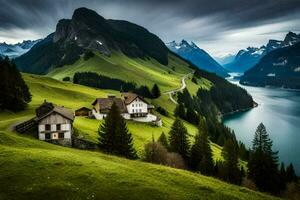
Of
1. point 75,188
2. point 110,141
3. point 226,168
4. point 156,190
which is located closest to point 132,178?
point 156,190

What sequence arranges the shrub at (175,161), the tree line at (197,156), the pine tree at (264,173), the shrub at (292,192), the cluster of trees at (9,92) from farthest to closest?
the cluster of trees at (9,92) → the pine tree at (264,173) → the shrub at (175,161) → the shrub at (292,192) → the tree line at (197,156)

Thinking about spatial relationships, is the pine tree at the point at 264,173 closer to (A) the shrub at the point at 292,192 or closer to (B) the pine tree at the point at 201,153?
(A) the shrub at the point at 292,192

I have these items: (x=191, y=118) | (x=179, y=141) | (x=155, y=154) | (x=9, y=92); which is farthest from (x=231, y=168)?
(x=191, y=118)

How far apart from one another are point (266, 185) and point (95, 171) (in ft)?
171

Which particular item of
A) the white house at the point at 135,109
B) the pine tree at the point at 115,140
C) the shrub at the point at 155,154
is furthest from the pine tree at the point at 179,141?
the white house at the point at 135,109

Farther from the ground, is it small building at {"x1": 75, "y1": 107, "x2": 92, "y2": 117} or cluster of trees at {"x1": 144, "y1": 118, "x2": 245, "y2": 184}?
small building at {"x1": 75, "y1": 107, "x2": 92, "y2": 117}

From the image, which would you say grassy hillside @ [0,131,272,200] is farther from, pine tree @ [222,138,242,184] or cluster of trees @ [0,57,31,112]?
cluster of trees @ [0,57,31,112]

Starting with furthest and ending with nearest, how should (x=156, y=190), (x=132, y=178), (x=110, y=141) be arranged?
(x=110, y=141), (x=132, y=178), (x=156, y=190)

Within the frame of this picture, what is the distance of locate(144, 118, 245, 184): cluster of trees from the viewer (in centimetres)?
6538

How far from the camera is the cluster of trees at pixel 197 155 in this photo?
65375 mm

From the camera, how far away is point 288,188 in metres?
70.0

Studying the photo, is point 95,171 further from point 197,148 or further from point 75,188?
point 197,148

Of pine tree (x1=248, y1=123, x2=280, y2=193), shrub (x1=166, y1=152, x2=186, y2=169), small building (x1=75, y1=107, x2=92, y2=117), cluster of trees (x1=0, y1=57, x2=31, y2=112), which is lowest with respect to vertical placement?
pine tree (x1=248, y1=123, x2=280, y2=193)

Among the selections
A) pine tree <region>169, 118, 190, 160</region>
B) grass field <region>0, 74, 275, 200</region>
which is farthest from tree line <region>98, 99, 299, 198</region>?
grass field <region>0, 74, 275, 200</region>
